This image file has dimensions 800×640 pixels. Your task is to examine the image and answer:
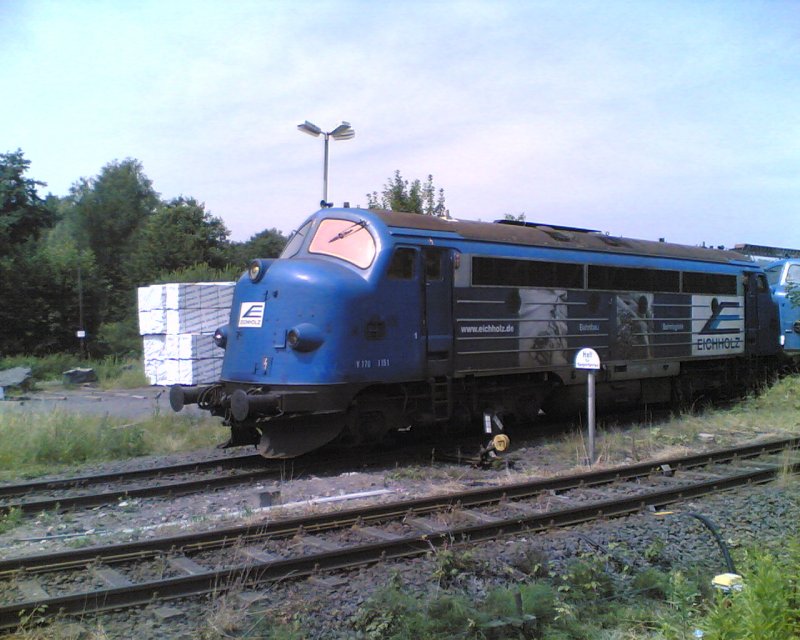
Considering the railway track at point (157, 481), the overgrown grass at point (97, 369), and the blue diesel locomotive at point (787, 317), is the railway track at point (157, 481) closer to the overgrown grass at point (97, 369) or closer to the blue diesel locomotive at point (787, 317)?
the blue diesel locomotive at point (787, 317)

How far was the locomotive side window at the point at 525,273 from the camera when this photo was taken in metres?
10.6

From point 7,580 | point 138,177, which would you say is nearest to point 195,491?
point 7,580

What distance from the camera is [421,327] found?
988 cm

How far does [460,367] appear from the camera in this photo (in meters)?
10.3

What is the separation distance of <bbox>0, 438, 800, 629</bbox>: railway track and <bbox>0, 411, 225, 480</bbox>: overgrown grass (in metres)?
4.94

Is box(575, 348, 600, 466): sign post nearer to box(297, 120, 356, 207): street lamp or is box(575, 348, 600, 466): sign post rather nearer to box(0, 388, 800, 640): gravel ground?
box(0, 388, 800, 640): gravel ground

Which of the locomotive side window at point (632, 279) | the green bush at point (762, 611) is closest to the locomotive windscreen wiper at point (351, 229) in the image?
the locomotive side window at point (632, 279)

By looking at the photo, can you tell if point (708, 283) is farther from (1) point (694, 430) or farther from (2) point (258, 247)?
(2) point (258, 247)

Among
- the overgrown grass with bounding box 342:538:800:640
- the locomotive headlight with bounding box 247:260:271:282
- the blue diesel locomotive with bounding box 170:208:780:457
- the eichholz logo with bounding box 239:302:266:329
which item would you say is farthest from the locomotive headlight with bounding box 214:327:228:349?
the overgrown grass with bounding box 342:538:800:640

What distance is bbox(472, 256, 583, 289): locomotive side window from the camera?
10.6 metres

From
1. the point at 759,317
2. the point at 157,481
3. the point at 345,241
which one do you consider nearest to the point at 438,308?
the point at 345,241

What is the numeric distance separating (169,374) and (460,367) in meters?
10.8

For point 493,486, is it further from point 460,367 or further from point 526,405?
point 526,405

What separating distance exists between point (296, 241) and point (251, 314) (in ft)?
4.95
